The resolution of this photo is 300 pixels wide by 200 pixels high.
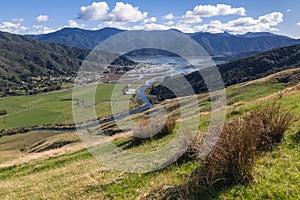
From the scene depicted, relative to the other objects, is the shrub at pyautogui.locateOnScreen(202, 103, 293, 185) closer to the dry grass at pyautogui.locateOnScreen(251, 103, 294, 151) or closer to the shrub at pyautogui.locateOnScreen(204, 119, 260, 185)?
the shrub at pyautogui.locateOnScreen(204, 119, 260, 185)

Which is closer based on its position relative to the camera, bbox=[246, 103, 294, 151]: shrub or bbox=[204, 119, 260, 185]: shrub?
bbox=[204, 119, 260, 185]: shrub

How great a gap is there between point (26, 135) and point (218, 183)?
4830 inches

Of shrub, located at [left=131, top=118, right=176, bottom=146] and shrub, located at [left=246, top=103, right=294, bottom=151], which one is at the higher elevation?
shrub, located at [left=246, top=103, right=294, bottom=151]

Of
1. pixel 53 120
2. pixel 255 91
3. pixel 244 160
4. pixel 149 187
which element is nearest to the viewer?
pixel 244 160

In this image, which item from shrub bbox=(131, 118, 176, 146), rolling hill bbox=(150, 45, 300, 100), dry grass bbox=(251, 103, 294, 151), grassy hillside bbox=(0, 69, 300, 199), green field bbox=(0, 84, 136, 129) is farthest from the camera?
green field bbox=(0, 84, 136, 129)

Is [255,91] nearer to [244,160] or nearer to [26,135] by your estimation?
[244,160]

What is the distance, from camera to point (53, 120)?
141 meters

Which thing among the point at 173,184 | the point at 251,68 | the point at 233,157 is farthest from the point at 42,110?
the point at 233,157

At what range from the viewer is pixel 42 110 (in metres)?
162

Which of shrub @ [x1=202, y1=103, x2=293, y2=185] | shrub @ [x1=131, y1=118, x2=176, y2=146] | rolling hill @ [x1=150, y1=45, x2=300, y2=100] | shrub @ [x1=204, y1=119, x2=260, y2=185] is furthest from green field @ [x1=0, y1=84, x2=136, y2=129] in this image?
shrub @ [x1=204, y1=119, x2=260, y2=185]

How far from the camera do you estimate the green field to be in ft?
452

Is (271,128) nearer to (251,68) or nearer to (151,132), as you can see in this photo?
(151,132)

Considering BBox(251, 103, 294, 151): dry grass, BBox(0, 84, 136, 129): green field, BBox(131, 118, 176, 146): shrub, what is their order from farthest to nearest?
1. BBox(0, 84, 136, 129): green field
2. BBox(131, 118, 176, 146): shrub
3. BBox(251, 103, 294, 151): dry grass

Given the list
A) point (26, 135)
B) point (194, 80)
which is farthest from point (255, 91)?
point (26, 135)
